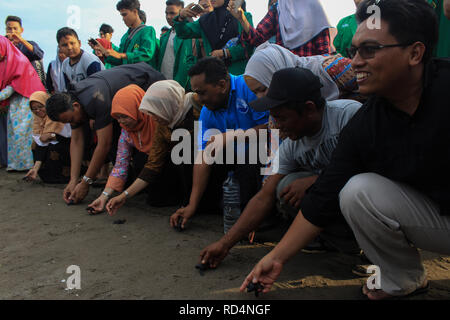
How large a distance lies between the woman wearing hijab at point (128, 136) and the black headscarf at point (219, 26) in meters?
0.98

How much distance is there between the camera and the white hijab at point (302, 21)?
9.46 feet

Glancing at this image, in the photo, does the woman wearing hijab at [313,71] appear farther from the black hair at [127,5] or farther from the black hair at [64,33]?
the black hair at [64,33]

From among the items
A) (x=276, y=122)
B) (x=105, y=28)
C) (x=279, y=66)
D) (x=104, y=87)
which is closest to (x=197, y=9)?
(x=104, y=87)

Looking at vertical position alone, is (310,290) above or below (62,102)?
below

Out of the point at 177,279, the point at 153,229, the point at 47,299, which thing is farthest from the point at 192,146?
the point at 47,299

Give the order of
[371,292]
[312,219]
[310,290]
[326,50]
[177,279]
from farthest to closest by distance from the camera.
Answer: [326,50] < [177,279] < [310,290] < [371,292] < [312,219]

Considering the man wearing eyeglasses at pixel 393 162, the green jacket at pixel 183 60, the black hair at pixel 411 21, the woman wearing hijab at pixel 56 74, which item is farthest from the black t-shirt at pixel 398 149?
the woman wearing hijab at pixel 56 74

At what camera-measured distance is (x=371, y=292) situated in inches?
60.6

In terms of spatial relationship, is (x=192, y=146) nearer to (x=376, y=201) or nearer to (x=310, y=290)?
(x=310, y=290)

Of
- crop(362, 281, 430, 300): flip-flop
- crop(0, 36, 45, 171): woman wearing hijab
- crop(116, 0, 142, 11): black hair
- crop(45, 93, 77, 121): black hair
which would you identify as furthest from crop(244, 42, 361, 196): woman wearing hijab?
crop(0, 36, 45, 171): woman wearing hijab

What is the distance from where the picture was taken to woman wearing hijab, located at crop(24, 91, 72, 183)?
4.12 metres

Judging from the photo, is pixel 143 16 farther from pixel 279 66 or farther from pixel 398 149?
pixel 398 149

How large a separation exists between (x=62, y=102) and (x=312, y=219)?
8.62 ft

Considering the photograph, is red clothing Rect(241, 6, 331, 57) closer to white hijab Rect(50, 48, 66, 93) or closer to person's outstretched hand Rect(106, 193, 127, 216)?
person's outstretched hand Rect(106, 193, 127, 216)
